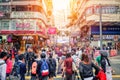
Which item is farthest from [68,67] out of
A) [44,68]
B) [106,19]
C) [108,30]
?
[108,30]

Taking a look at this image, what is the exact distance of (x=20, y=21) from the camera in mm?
58062

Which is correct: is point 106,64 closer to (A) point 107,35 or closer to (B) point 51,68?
(B) point 51,68

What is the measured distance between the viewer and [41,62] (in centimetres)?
1084

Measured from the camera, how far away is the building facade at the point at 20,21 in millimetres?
57531

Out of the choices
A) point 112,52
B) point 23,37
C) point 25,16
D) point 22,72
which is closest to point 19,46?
A: point 23,37

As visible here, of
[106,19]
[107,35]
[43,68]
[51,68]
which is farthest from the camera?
[107,35]

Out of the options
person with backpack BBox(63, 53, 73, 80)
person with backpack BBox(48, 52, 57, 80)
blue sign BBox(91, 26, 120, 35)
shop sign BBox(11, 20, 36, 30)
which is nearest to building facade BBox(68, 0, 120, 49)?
blue sign BBox(91, 26, 120, 35)

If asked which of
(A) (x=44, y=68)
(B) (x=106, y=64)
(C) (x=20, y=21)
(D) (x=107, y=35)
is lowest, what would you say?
(B) (x=106, y=64)

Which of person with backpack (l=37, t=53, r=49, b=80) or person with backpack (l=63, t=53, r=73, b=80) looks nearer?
person with backpack (l=37, t=53, r=49, b=80)

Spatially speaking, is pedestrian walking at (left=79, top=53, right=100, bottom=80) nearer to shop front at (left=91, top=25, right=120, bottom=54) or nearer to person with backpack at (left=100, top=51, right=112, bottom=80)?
person with backpack at (left=100, top=51, right=112, bottom=80)

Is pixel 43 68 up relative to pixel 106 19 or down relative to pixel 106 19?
down

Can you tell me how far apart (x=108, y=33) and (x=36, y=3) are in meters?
16.3

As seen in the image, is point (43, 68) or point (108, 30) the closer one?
point (43, 68)

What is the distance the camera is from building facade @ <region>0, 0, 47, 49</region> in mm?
57531
